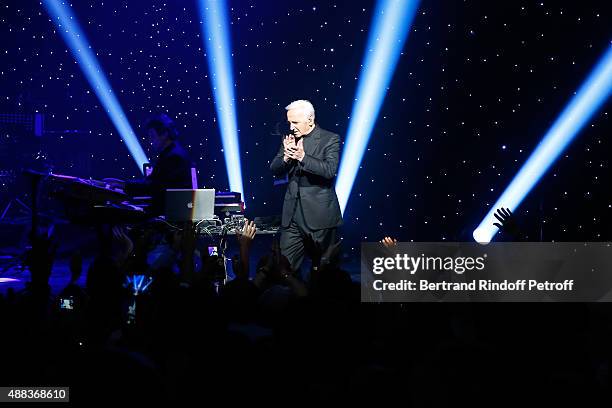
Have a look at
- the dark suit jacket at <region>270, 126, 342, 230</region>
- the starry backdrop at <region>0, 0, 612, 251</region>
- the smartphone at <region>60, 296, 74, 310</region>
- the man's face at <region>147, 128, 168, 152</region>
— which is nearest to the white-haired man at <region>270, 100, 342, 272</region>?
the dark suit jacket at <region>270, 126, 342, 230</region>

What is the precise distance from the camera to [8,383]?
2.35 metres

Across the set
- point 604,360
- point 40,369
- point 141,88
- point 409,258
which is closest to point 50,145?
point 141,88

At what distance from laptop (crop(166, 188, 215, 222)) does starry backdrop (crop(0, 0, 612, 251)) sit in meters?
3.07

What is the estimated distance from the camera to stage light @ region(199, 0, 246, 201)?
955cm

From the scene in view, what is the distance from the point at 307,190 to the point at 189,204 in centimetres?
134

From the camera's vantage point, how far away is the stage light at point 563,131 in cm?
713

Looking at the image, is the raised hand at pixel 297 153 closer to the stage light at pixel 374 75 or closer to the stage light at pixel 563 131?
the stage light at pixel 563 131

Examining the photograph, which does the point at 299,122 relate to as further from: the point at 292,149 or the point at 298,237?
the point at 298,237

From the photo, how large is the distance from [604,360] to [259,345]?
1.22 metres

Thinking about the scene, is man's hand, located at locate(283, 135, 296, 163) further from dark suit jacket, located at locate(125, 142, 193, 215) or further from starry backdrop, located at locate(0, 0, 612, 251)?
starry backdrop, located at locate(0, 0, 612, 251)

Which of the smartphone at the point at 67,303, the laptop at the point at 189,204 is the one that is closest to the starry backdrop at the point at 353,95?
the laptop at the point at 189,204

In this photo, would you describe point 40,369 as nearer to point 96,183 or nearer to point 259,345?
point 259,345

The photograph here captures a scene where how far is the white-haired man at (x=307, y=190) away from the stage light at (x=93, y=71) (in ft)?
16.3

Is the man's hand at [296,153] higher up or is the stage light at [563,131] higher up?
the stage light at [563,131]
